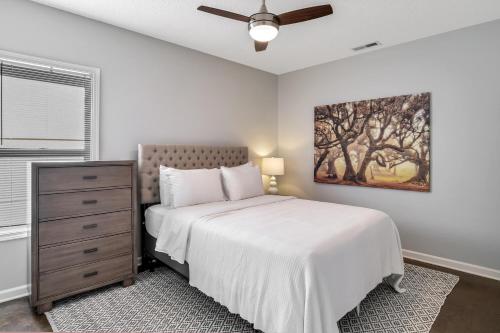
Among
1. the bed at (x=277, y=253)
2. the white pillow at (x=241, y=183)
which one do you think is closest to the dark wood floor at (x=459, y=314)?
the bed at (x=277, y=253)

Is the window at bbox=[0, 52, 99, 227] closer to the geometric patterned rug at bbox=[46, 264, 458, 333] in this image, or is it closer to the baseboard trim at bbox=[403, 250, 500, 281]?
the geometric patterned rug at bbox=[46, 264, 458, 333]

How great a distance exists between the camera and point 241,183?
367 cm

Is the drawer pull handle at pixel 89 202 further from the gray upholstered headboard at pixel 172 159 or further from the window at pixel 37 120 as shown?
the gray upholstered headboard at pixel 172 159

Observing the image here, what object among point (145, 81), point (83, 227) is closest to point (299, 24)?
point (145, 81)

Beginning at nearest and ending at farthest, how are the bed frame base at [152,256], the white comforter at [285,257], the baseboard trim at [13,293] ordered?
the white comforter at [285,257] → the baseboard trim at [13,293] → the bed frame base at [152,256]

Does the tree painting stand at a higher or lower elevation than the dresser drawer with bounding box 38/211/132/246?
higher

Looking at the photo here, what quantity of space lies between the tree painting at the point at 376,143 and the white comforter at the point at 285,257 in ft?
3.96

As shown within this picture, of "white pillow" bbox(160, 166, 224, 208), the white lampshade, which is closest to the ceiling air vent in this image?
the white lampshade

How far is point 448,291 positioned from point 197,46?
3.89 meters

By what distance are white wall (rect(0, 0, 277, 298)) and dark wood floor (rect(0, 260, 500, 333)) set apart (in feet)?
1.16

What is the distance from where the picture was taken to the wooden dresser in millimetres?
2340

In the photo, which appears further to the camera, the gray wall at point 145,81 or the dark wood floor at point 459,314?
the gray wall at point 145,81

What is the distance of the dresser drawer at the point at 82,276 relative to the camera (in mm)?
2377

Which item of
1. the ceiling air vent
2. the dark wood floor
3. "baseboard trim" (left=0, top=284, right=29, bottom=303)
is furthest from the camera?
the ceiling air vent
